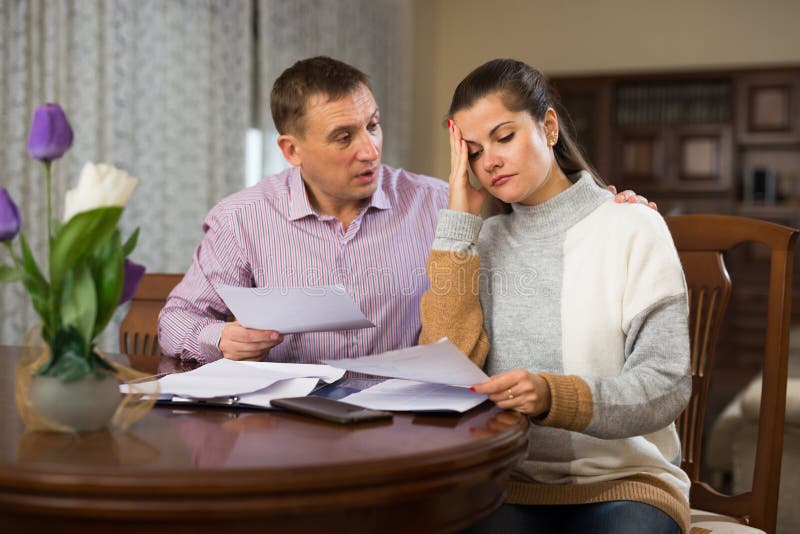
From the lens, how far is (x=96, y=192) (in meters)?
0.90

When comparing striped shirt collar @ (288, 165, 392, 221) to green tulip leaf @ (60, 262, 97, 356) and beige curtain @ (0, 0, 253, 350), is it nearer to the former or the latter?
green tulip leaf @ (60, 262, 97, 356)

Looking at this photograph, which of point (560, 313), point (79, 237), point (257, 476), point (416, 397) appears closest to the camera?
point (257, 476)

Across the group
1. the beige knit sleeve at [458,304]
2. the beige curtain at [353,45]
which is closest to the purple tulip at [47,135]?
the beige knit sleeve at [458,304]

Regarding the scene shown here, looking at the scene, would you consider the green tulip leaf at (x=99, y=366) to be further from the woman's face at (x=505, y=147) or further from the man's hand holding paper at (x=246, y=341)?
the woman's face at (x=505, y=147)

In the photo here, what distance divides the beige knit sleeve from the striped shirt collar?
46 centimetres

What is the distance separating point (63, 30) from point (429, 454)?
3.08 meters

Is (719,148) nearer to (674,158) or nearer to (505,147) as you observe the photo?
(674,158)

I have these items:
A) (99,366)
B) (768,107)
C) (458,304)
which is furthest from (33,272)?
(768,107)

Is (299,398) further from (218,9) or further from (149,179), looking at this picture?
(218,9)

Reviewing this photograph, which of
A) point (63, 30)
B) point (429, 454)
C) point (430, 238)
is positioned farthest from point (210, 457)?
point (63, 30)

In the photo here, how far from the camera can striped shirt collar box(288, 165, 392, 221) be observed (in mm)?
1878

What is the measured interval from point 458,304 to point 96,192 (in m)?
0.70

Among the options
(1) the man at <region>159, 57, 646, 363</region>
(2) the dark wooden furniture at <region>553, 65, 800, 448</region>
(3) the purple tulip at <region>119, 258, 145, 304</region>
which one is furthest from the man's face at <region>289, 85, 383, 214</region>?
(2) the dark wooden furniture at <region>553, 65, 800, 448</region>

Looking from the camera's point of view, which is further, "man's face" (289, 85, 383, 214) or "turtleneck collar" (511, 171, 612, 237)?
"man's face" (289, 85, 383, 214)
